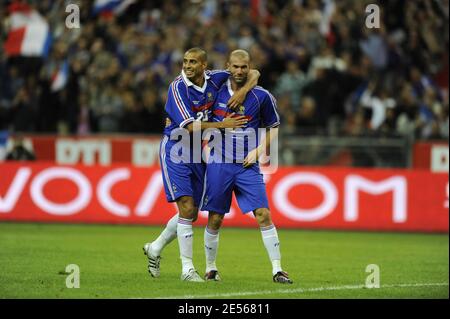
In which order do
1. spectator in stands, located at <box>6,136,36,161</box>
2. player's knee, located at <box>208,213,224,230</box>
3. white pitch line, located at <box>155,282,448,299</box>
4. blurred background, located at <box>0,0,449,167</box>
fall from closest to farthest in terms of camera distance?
white pitch line, located at <box>155,282,448,299</box> < player's knee, located at <box>208,213,224,230</box> < spectator in stands, located at <box>6,136,36,161</box> < blurred background, located at <box>0,0,449,167</box>

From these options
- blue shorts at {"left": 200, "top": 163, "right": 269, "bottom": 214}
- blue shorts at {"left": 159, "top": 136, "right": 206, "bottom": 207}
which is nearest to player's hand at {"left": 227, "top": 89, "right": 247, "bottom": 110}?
blue shorts at {"left": 200, "top": 163, "right": 269, "bottom": 214}

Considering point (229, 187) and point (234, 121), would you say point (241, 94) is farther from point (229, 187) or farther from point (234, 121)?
point (229, 187)

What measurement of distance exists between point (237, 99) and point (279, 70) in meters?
10.9

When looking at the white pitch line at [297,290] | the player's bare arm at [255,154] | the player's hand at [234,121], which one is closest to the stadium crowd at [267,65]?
the white pitch line at [297,290]

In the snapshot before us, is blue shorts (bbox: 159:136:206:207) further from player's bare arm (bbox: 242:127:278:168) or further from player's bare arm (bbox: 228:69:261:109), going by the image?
player's bare arm (bbox: 228:69:261:109)

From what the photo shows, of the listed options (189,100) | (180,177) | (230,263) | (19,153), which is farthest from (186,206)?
(19,153)

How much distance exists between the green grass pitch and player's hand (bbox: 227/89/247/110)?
73.3 inches

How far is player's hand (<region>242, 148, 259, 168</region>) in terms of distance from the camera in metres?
10.6

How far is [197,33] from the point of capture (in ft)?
71.9
